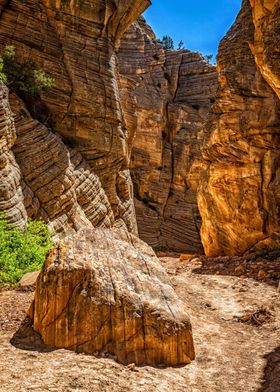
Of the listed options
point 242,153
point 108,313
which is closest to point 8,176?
point 108,313

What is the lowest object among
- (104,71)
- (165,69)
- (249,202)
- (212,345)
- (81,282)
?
(212,345)

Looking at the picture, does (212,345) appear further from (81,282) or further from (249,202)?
(249,202)

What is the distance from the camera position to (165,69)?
38.1 meters

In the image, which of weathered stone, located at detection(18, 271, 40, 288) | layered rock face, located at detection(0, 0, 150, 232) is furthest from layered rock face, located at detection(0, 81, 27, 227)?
weathered stone, located at detection(18, 271, 40, 288)

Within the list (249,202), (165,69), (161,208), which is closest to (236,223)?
(249,202)

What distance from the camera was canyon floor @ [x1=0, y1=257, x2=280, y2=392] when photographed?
3854 mm

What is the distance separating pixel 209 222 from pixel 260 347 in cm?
1420

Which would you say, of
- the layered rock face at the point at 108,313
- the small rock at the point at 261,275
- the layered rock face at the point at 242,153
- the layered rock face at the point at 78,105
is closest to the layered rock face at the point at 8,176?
the layered rock face at the point at 78,105

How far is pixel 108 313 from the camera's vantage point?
4836 mm

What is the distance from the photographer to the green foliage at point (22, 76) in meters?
16.5

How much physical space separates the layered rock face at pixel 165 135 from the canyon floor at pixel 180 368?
26.4 m

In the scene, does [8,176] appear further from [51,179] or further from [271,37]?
[271,37]

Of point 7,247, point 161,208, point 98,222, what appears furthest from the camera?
point 161,208

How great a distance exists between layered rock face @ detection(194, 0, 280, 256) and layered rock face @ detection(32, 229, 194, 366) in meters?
11.0
